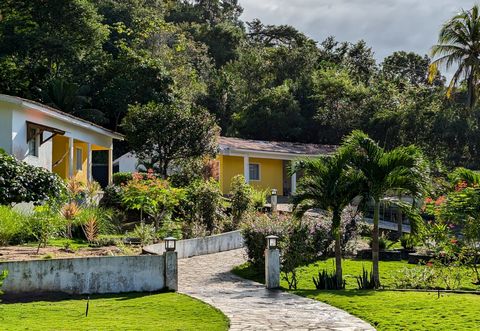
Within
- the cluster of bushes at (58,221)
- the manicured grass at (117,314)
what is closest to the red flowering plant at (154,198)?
the cluster of bushes at (58,221)

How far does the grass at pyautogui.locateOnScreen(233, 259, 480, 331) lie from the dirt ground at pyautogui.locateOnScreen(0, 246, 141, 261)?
13.7 ft

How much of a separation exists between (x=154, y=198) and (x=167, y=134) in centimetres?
653

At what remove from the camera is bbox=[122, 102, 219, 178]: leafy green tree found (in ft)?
92.1

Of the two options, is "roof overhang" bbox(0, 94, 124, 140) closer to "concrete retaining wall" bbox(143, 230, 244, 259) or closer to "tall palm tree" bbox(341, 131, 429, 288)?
"concrete retaining wall" bbox(143, 230, 244, 259)

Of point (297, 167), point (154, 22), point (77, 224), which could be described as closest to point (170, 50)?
point (154, 22)


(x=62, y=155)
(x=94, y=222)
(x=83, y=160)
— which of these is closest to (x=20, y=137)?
(x=94, y=222)

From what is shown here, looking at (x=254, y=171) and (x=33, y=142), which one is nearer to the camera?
(x=33, y=142)

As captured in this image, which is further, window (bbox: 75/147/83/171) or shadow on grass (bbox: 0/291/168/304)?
window (bbox: 75/147/83/171)

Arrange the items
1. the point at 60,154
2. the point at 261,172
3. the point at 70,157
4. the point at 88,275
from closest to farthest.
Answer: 1. the point at 88,275
2. the point at 70,157
3. the point at 60,154
4. the point at 261,172

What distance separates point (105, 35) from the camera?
136 feet

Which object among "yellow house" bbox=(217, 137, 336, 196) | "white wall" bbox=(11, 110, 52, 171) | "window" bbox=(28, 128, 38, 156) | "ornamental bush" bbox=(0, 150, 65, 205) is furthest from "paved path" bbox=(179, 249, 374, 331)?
"yellow house" bbox=(217, 137, 336, 196)

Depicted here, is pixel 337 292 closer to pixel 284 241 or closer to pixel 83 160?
pixel 284 241

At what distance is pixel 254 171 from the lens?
126 ft

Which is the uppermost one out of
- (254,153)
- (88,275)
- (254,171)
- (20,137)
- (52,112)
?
(52,112)
